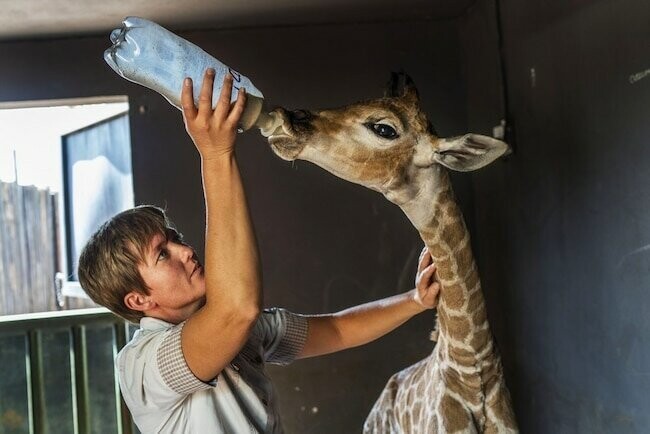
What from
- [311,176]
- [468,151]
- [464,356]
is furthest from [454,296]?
[311,176]

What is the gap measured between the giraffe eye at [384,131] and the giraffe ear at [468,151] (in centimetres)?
11

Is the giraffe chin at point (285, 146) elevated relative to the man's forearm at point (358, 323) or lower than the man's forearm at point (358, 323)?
elevated

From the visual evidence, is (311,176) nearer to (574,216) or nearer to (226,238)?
(574,216)

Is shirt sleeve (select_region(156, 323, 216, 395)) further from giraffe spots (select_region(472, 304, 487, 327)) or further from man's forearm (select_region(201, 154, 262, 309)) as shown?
giraffe spots (select_region(472, 304, 487, 327))

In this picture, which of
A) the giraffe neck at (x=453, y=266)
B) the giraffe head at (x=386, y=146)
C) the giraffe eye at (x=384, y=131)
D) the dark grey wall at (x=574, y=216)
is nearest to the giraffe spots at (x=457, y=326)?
the giraffe neck at (x=453, y=266)

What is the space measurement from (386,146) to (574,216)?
1.30 m

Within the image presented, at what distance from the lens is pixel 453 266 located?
1.84 meters

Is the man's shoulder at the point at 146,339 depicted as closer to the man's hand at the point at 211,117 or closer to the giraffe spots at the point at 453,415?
the man's hand at the point at 211,117

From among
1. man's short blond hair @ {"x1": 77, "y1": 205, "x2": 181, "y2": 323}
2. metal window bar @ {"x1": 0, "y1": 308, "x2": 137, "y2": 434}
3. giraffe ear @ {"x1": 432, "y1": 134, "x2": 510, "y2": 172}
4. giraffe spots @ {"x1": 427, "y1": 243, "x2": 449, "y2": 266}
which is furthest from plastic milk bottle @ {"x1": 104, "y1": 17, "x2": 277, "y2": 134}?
metal window bar @ {"x1": 0, "y1": 308, "x2": 137, "y2": 434}

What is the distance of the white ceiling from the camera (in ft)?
11.1

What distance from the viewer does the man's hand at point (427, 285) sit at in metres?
1.92

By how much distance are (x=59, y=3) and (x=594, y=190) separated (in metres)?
2.37

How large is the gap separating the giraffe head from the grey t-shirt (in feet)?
1.57

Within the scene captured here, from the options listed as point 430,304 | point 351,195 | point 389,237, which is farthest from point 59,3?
point 430,304
